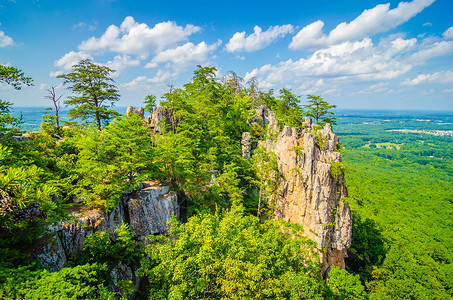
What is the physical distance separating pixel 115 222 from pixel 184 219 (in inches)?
281

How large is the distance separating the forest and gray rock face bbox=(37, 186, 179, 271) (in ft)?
2.27

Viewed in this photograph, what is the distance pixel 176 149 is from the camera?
1941cm

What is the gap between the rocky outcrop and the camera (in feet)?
74.5

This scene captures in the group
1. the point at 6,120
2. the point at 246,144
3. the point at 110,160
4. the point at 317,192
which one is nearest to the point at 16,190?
the point at 6,120

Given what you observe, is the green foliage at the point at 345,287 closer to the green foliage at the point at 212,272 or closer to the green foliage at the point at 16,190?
the green foliage at the point at 212,272

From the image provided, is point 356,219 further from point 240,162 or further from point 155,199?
point 155,199

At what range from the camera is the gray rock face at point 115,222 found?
36.9ft

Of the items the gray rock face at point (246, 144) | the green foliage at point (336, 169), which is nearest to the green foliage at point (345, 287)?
the green foliage at point (336, 169)

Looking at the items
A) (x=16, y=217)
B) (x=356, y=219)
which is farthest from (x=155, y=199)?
(x=356, y=219)

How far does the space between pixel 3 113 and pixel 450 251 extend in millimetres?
63607

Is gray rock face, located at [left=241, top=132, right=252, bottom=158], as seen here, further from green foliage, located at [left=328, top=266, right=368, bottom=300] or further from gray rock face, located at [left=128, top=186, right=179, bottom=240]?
green foliage, located at [left=328, top=266, right=368, bottom=300]

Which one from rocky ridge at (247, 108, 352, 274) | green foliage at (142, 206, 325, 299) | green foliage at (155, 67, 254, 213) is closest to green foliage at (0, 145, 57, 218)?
green foliage at (142, 206, 325, 299)

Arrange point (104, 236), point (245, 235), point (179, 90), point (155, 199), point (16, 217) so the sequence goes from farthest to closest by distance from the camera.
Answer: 1. point (179, 90)
2. point (155, 199)
3. point (245, 235)
4. point (104, 236)
5. point (16, 217)

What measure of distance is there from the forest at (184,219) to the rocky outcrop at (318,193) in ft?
5.32
